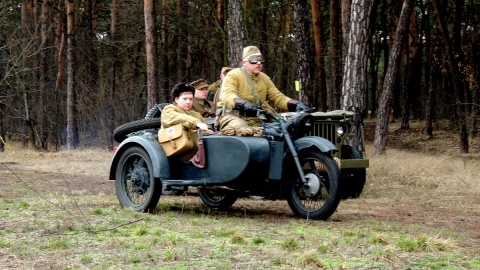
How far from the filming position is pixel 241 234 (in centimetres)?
680

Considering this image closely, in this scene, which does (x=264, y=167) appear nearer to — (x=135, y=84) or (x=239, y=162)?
(x=239, y=162)

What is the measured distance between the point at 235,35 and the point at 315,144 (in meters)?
9.27

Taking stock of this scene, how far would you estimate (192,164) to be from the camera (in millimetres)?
8750

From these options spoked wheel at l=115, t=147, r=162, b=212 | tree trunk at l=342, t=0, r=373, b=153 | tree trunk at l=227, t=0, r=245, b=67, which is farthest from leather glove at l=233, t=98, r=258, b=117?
tree trunk at l=227, t=0, r=245, b=67

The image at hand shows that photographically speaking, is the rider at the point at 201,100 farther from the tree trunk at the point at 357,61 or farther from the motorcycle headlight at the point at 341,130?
the tree trunk at the point at 357,61

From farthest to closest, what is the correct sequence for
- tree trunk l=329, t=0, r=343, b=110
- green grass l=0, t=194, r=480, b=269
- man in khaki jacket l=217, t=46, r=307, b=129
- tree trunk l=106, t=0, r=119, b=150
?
tree trunk l=106, t=0, r=119, b=150 < tree trunk l=329, t=0, r=343, b=110 < man in khaki jacket l=217, t=46, r=307, b=129 < green grass l=0, t=194, r=480, b=269

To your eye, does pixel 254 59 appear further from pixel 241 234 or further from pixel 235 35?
pixel 235 35

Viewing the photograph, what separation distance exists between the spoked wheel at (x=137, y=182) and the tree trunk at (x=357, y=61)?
612 centimetres

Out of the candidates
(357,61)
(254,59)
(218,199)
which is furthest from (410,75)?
(254,59)

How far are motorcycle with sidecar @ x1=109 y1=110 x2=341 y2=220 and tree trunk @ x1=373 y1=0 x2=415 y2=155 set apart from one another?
11279 mm

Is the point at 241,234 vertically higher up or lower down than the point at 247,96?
lower down

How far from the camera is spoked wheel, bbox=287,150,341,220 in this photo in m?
7.98

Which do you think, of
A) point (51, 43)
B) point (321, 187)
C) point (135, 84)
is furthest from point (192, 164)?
point (51, 43)

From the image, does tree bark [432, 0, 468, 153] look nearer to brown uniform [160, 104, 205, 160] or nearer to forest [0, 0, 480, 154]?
forest [0, 0, 480, 154]
